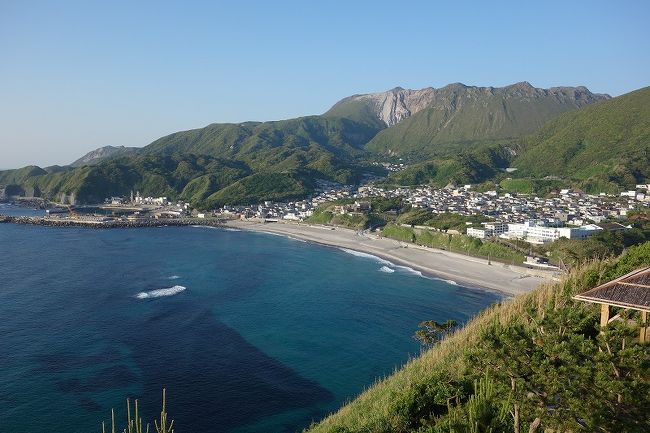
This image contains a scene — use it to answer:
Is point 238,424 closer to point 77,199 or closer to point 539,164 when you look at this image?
point 77,199

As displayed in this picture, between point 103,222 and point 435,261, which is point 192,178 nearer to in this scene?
point 103,222

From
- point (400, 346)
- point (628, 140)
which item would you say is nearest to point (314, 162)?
point (628, 140)

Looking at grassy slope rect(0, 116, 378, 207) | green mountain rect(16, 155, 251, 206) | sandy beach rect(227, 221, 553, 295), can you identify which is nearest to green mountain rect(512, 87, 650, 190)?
grassy slope rect(0, 116, 378, 207)

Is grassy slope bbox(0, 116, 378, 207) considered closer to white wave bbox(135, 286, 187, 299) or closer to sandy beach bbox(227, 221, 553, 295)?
sandy beach bbox(227, 221, 553, 295)

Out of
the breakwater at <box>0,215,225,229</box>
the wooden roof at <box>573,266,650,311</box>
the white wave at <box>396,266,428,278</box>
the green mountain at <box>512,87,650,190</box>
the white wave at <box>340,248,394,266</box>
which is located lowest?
the white wave at <box>396,266,428,278</box>

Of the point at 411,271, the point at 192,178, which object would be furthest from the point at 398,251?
the point at 192,178

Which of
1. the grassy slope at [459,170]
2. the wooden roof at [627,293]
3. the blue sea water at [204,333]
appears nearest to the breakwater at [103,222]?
the blue sea water at [204,333]
